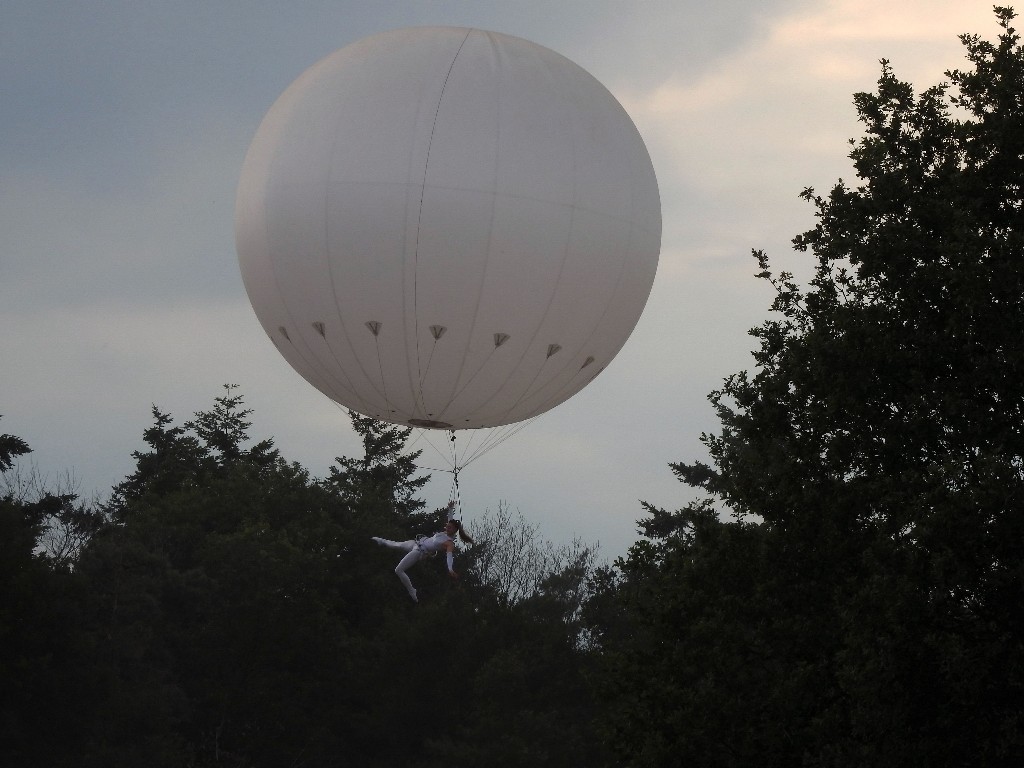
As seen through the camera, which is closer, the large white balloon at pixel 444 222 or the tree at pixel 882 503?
the tree at pixel 882 503

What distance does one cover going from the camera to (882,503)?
20828 millimetres

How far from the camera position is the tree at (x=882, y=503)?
18.4 meters

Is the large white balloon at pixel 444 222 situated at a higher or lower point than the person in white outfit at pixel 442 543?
higher

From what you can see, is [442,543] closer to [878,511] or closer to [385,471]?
[878,511]

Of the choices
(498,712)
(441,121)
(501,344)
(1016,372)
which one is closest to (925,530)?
(1016,372)

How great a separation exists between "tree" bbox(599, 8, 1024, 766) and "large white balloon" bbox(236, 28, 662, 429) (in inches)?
128

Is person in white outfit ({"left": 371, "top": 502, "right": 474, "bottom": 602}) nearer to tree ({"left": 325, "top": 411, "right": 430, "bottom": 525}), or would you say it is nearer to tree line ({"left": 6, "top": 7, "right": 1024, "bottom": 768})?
tree line ({"left": 6, "top": 7, "right": 1024, "bottom": 768})

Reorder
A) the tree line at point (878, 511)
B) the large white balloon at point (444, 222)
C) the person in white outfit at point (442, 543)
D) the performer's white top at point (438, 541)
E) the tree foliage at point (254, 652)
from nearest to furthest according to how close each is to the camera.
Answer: the tree line at point (878, 511), the large white balloon at point (444, 222), the person in white outfit at point (442, 543), the performer's white top at point (438, 541), the tree foliage at point (254, 652)

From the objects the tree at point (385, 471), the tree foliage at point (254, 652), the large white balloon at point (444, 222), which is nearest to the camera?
the large white balloon at point (444, 222)

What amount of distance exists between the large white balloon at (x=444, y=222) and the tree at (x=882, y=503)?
3.25 meters

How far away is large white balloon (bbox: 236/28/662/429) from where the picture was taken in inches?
883

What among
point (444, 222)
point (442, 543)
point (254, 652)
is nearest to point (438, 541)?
point (442, 543)

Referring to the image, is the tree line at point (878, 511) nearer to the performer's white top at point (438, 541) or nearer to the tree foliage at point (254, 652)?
the performer's white top at point (438, 541)

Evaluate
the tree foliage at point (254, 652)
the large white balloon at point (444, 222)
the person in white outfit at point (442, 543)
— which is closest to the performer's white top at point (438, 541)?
the person in white outfit at point (442, 543)
